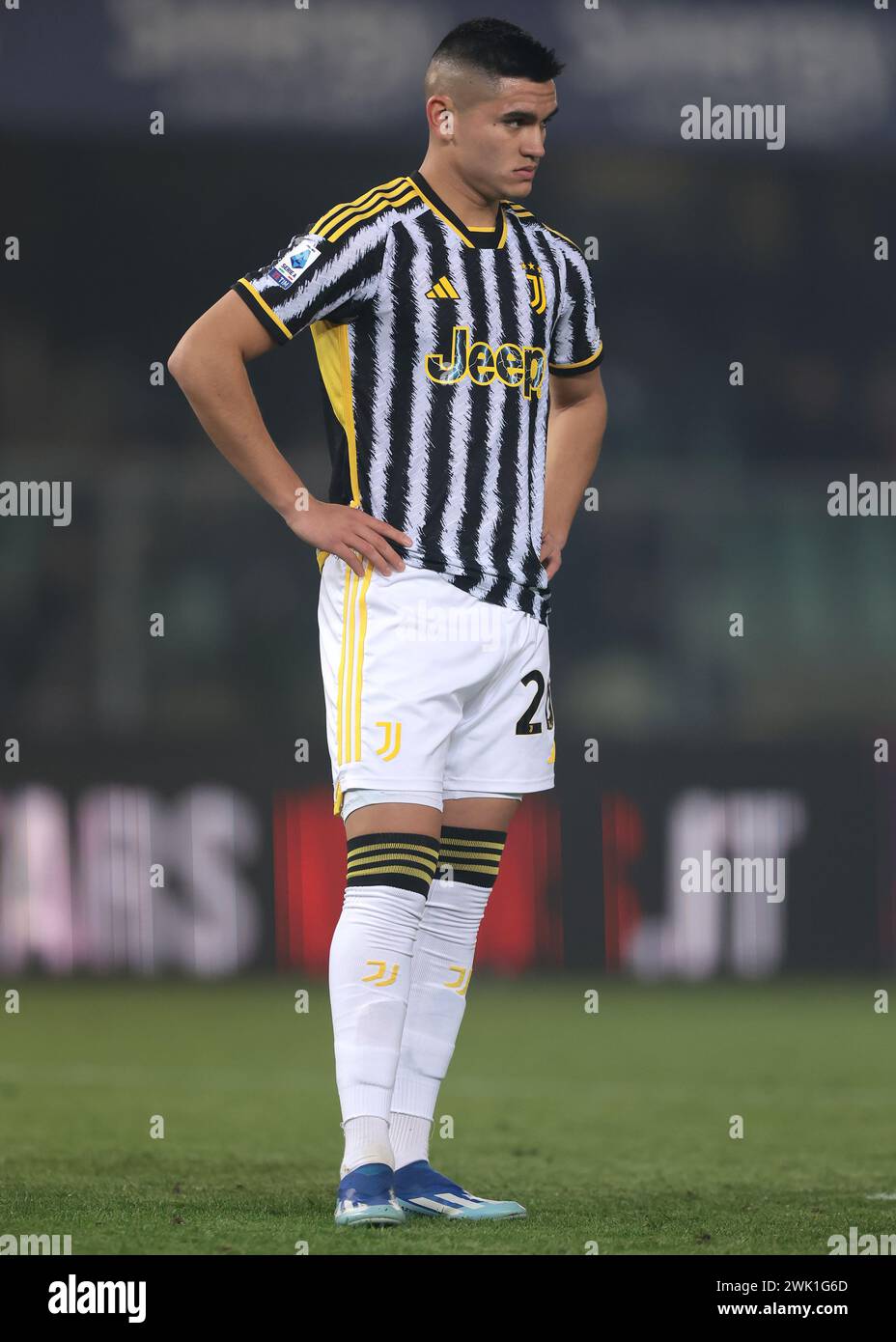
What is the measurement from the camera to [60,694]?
1132 centimetres

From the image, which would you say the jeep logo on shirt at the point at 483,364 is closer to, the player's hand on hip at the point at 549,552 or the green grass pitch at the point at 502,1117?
the player's hand on hip at the point at 549,552

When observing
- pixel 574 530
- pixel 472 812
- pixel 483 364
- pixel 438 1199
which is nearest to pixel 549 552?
pixel 483 364

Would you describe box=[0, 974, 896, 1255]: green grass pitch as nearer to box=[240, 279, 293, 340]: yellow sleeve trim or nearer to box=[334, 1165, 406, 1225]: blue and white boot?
box=[334, 1165, 406, 1225]: blue and white boot

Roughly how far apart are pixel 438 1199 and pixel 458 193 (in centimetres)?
165

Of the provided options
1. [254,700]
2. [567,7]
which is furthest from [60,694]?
[567,7]

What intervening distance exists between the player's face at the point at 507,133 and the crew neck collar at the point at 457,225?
0.08 m

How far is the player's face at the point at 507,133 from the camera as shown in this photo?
354 centimetres

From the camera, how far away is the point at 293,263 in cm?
343

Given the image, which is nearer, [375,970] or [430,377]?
[375,970]

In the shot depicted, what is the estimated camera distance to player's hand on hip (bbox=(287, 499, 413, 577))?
348 centimetres

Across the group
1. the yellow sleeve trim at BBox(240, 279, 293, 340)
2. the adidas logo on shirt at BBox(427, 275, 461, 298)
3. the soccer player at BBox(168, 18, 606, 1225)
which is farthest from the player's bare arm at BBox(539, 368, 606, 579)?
the yellow sleeve trim at BBox(240, 279, 293, 340)

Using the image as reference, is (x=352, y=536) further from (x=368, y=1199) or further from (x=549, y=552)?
(x=368, y=1199)

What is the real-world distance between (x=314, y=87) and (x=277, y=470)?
5.75 metres
